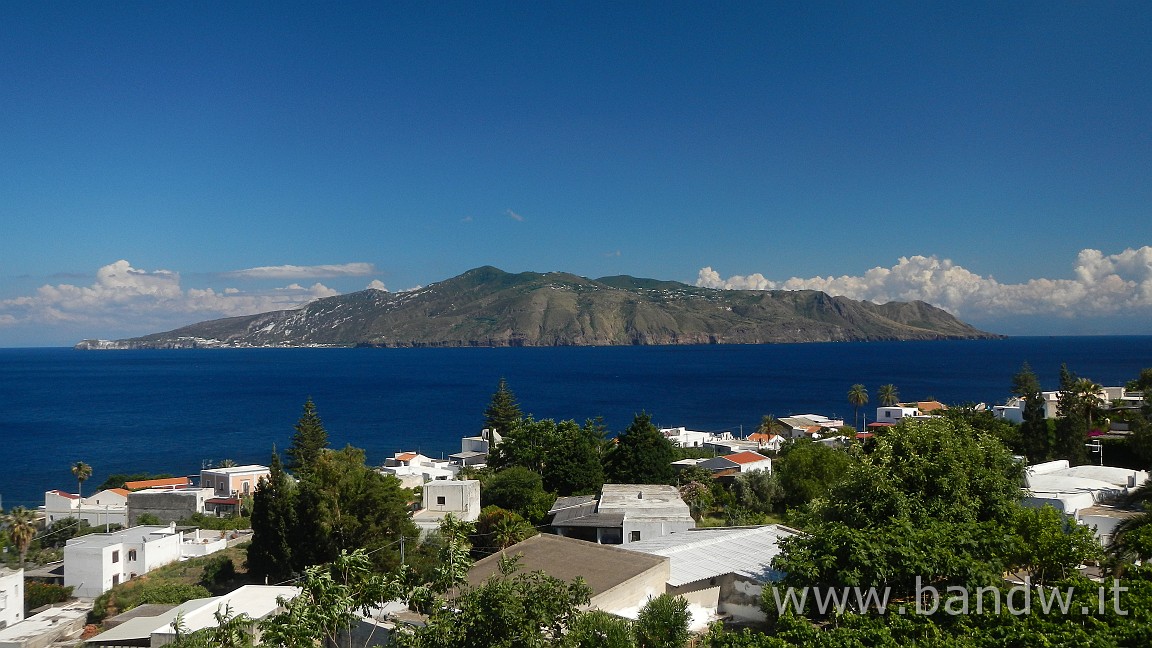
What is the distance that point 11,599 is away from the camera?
23.2 m

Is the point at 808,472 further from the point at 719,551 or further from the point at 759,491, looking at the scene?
the point at 719,551

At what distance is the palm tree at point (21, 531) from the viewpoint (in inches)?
1222

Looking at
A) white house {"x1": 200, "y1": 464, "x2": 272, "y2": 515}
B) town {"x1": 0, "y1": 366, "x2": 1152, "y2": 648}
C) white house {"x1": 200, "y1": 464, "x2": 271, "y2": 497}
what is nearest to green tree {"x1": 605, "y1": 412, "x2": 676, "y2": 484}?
town {"x1": 0, "y1": 366, "x2": 1152, "y2": 648}

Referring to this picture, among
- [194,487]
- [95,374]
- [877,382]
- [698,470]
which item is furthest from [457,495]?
[95,374]

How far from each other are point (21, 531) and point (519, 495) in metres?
21.7

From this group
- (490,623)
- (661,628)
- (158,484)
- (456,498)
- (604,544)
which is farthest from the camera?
(158,484)

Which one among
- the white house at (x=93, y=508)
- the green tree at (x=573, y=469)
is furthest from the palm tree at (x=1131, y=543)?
Answer: the white house at (x=93, y=508)

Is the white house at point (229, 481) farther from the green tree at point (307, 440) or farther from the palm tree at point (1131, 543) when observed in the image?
the palm tree at point (1131, 543)

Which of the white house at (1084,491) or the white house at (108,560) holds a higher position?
the white house at (1084,491)

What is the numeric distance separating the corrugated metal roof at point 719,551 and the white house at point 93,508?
3345 cm

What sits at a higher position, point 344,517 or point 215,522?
point 344,517

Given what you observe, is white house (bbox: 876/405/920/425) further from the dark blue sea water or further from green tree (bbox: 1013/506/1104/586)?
green tree (bbox: 1013/506/1104/586)

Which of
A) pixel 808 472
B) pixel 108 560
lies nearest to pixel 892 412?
pixel 808 472

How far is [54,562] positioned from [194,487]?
12.3m
